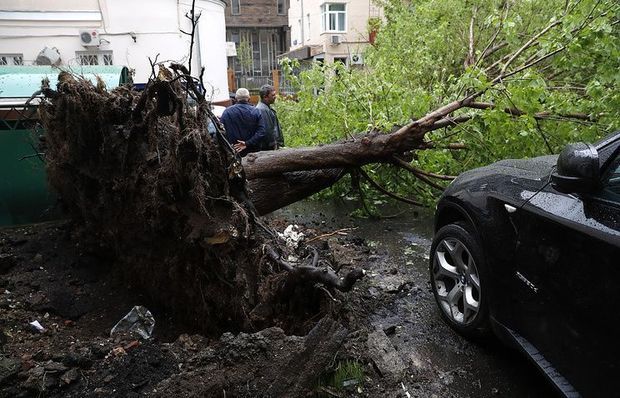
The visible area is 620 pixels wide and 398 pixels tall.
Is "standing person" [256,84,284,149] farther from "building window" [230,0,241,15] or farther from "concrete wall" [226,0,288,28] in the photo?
"building window" [230,0,241,15]

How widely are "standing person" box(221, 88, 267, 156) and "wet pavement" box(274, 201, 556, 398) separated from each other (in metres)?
2.25

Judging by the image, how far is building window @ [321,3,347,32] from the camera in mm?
30047

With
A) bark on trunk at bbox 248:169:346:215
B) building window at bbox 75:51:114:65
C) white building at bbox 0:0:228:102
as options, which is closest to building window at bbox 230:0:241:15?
white building at bbox 0:0:228:102

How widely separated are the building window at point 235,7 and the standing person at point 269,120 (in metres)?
41.3

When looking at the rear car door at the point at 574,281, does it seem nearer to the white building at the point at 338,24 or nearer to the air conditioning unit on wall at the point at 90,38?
the air conditioning unit on wall at the point at 90,38

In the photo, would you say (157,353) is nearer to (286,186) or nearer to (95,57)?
(286,186)

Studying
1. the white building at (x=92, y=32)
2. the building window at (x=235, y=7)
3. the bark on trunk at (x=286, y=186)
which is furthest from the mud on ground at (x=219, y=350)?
the building window at (x=235, y=7)

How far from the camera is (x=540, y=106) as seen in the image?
4.43m

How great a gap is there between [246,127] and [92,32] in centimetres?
1150

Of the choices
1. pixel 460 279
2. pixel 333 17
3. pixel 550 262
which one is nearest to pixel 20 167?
pixel 460 279

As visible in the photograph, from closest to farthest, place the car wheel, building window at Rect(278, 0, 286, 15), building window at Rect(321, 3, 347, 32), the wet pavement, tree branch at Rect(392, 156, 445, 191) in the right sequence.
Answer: the wet pavement → the car wheel → tree branch at Rect(392, 156, 445, 191) → building window at Rect(321, 3, 347, 32) → building window at Rect(278, 0, 286, 15)

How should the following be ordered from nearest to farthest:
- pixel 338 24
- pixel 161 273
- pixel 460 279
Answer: pixel 460 279
pixel 161 273
pixel 338 24

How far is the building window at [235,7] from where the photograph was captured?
44.2 meters

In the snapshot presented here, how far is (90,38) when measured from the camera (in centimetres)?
1504
